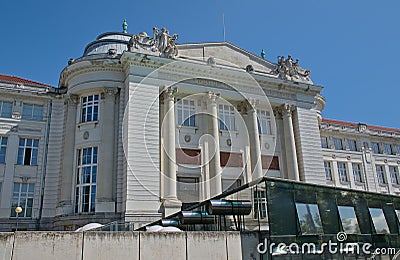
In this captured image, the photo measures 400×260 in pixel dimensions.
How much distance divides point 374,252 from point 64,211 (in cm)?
Answer: 2254

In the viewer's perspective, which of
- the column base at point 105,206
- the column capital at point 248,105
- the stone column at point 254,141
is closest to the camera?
the column base at point 105,206

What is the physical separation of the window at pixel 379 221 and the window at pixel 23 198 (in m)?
26.4

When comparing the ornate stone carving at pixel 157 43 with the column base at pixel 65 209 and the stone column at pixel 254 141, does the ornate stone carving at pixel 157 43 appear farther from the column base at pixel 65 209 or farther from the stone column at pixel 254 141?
the column base at pixel 65 209

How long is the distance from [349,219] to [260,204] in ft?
18.1

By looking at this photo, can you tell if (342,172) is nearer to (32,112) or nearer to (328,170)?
(328,170)

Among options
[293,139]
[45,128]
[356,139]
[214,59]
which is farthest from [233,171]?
[356,139]

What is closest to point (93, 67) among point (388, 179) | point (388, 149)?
point (388, 179)

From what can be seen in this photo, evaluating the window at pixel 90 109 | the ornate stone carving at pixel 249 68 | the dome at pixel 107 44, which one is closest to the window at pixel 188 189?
the window at pixel 90 109

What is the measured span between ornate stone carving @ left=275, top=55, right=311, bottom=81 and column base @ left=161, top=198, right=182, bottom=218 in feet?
59.5

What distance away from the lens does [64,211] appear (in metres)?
29.4

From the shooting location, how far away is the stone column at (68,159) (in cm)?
2978

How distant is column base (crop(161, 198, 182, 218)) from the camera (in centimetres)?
2857

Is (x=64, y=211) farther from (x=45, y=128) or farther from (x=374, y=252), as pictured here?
(x=374, y=252)

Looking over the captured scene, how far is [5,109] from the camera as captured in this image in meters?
33.3
